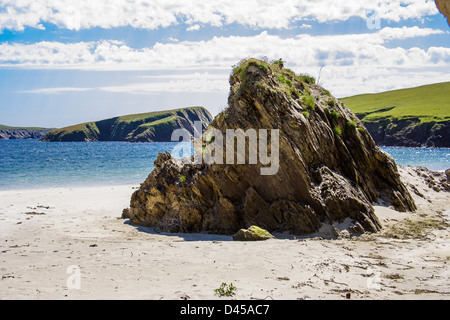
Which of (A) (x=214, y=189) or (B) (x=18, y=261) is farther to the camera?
(A) (x=214, y=189)

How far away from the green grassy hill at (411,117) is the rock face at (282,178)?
3512 inches

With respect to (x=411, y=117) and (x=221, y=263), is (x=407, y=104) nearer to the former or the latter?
(x=411, y=117)

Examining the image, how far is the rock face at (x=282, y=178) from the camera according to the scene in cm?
1418

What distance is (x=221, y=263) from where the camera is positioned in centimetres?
1031

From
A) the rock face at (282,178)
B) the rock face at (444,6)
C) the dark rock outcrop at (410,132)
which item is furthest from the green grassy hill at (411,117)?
the rock face at (444,6)

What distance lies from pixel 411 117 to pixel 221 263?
108 m

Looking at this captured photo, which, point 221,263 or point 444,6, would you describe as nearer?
point 444,6

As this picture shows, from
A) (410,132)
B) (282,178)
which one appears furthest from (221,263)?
(410,132)

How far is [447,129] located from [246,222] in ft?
317

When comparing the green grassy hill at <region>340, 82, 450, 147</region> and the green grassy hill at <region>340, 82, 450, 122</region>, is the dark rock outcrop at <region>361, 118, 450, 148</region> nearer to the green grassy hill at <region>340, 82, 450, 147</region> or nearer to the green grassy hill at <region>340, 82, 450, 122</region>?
the green grassy hill at <region>340, 82, 450, 147</region>

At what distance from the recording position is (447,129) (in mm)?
95125
